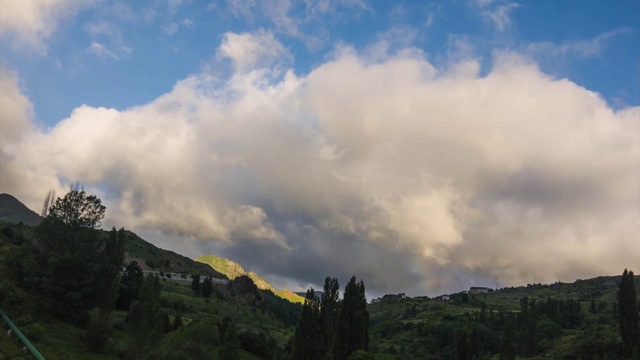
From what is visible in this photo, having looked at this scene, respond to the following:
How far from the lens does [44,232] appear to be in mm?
72000

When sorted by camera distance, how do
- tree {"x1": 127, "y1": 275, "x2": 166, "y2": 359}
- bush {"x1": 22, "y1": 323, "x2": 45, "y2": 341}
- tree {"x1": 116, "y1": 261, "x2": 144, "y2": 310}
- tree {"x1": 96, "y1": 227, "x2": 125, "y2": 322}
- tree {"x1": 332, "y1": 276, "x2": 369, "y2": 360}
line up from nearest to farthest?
bush {"x1": 22, "y1": 323, "x2": 45, "y2": 341} → tree {"x1": 127, "y1": 275, "x2": 166, "y2": 359} → tree {"x1": 96, "y1": 227, "x2": 125, "y2": 322} → tree {"x1": 332, "y1": 276, "x2": 369, "y2": 360} → tree {"x1": 116, "y1": 261, "x2": 144, "y2": 310}

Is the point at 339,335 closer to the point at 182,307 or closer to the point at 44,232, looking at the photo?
the point at 44,232

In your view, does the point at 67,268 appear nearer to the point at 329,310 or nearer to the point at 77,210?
the point at 77,210

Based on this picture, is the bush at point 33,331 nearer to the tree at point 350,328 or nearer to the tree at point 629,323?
the tree at point 350,328

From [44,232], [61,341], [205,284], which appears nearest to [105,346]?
[61,341]

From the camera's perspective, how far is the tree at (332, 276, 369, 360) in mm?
84562

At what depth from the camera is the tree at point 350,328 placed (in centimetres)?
8456

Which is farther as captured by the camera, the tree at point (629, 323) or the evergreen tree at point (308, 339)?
the tree at point (629, 323)

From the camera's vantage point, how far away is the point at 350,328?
8588 cm

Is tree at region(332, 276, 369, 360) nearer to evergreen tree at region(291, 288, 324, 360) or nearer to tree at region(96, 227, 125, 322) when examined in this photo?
evergreen tree at region(291, 288, 324, 360)

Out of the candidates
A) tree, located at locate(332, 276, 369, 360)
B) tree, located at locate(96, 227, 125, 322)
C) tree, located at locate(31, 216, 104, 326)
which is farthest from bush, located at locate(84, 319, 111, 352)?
tree, located at locate(332, 276, 369, 360)

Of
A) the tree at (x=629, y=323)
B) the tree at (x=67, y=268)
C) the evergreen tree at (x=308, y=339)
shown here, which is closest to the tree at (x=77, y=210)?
the tree at (x=67, y=268)

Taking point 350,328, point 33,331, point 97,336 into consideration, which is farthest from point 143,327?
point 350,328

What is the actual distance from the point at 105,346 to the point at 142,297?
30.7ft
